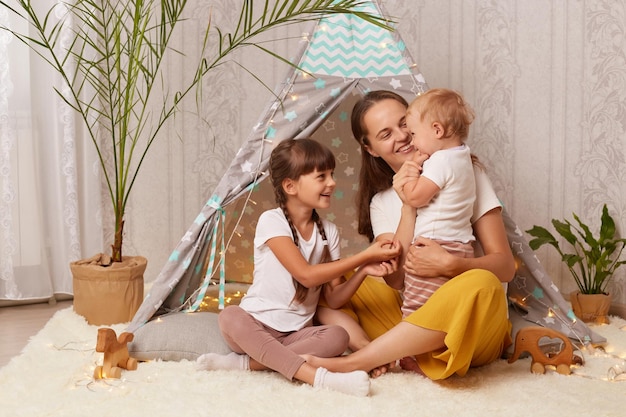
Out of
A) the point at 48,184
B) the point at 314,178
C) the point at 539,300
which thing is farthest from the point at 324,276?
the point at 48,184

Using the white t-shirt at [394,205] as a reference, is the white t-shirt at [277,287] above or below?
below

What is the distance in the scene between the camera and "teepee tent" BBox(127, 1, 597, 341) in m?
2.54

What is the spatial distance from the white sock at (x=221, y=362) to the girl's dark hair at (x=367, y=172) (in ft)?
1.99

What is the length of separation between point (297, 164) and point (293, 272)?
1.05 ft

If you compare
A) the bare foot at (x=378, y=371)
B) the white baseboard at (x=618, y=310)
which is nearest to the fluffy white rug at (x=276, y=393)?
the bare foot at (x=378, y=371)

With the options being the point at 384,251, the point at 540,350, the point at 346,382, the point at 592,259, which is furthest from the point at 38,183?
the point at 592,259

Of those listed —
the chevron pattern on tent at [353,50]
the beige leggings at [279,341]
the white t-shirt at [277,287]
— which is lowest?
the beige leggings at [279,341]

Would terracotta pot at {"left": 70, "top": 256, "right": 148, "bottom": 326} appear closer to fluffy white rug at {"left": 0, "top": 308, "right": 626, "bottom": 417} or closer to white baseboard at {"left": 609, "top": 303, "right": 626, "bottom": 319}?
fluffy white rug at {"left": 0, "top": 308, "right": 626, "bottom": 417}

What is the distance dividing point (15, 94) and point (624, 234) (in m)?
2.56

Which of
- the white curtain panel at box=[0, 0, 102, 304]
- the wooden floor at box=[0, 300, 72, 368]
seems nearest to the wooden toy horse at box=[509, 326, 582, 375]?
the wooden floor at box=[0, 300, 72, 368]

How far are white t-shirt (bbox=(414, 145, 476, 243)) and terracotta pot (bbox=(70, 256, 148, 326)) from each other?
1226mm

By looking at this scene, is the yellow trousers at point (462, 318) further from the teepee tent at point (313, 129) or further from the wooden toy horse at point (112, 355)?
the wooden toy horse at point (112, 355)

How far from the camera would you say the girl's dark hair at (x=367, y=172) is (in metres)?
2.45

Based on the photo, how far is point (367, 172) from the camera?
2525 mm
